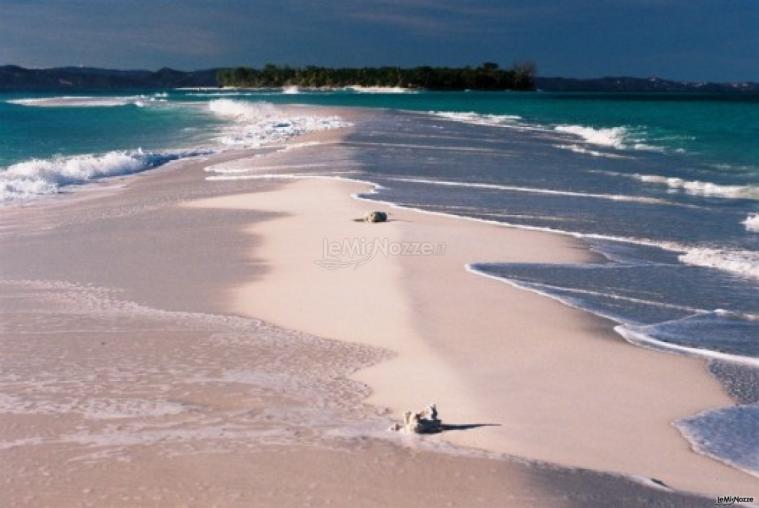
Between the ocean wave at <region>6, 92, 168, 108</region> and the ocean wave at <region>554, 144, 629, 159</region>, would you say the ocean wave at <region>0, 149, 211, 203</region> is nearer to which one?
the ocean wave at <region>554, 144, 629, 159</region>

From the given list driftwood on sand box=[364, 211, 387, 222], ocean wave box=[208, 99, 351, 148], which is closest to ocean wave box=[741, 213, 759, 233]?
driftwood on sand box=[364, 211, 387, 222]

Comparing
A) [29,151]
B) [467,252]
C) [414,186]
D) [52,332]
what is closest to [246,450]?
[52,332]

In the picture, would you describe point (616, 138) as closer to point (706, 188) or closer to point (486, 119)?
point (486, 119)

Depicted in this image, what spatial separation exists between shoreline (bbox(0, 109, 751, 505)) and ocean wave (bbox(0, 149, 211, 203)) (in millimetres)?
7357

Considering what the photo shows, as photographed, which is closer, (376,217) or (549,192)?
(376,217)

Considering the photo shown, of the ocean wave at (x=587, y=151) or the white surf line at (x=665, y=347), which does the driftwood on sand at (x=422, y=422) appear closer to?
the white surf line at (x=665, y=347)

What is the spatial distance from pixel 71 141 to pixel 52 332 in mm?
34607

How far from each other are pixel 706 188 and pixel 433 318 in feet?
47.2

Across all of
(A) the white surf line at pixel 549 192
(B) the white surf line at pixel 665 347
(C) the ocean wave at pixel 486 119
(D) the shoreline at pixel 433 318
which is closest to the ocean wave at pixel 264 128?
(C) the ocean wave at pixel 486 119

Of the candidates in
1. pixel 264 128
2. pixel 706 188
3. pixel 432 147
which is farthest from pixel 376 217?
pixel 264 128

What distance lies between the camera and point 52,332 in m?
8.73

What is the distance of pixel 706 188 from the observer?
71.5ft

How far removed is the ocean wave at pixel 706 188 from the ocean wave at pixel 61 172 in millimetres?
13358

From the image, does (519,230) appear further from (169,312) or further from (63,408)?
(63,408)
